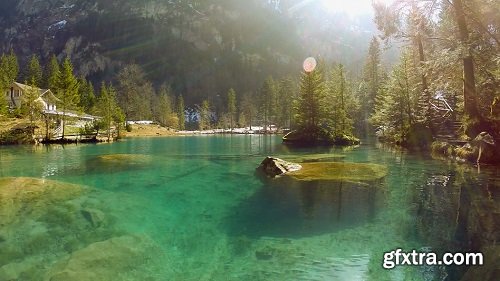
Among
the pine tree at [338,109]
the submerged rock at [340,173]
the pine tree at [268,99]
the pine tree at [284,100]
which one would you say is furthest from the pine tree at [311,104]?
the pine tree at [268,99]

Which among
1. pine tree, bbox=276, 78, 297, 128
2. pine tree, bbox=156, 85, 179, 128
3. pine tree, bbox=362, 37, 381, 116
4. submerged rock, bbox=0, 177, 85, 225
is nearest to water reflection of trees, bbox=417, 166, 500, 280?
submerged rock, bbox=0, 177, 85, 225

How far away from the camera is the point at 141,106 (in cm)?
14562

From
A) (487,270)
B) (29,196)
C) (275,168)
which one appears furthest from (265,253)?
(275,168)

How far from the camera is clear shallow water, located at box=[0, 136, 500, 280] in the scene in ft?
30.3

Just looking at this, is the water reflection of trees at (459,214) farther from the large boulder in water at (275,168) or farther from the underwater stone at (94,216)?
the underwater stone at (94,216)

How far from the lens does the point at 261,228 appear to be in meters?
12.7

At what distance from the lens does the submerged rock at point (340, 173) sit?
2213 cm

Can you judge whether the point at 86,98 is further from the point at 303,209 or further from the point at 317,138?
the point at 303,209

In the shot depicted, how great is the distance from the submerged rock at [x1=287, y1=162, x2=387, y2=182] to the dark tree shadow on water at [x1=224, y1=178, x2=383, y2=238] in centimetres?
180

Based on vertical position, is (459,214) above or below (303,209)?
above

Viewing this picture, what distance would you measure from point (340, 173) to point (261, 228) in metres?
12.6

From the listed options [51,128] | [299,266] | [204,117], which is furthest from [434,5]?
[204,117]

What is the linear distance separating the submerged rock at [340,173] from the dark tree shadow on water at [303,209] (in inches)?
70.8

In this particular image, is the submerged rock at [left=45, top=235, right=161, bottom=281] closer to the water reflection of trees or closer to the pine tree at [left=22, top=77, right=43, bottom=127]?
the water reflection of trees
